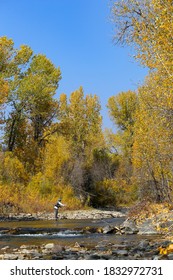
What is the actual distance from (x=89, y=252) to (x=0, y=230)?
30.5 ft

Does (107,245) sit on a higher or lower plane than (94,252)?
higher

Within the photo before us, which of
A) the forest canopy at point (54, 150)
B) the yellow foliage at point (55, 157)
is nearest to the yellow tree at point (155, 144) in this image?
the forest canopy at point (54, 150)

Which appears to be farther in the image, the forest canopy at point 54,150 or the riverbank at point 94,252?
the forest canopy at point 54,150

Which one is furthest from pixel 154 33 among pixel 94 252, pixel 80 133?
pixel 80 133

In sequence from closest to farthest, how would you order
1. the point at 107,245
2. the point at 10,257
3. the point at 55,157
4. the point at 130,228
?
the point at 10,257
the point at 107,245
the point at 130,228
the point at 55,157

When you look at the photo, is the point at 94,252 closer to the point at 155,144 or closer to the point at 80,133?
the point at 155,144

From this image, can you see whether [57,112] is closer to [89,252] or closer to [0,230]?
[0,230]

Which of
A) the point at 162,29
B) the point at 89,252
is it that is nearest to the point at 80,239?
the point at 89,252

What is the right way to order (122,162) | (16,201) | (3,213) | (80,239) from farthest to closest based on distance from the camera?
(122,162) → (16,201) → (3,213) → (80,239)

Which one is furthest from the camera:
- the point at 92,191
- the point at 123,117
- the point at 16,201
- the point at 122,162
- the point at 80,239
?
the point at 123,117

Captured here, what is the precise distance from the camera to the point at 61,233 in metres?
22.0

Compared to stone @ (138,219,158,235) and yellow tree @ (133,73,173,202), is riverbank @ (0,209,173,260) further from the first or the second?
yellow tree @ (133,73,173,202)

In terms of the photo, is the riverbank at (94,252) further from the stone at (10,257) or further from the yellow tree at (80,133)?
the yellow tree at (80,133)

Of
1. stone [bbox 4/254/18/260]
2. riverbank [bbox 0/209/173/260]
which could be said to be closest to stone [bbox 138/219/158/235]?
riverbank [bbox 0/209/173/260]
